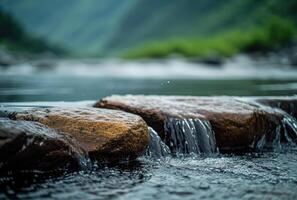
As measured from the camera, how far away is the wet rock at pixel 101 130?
285 inches

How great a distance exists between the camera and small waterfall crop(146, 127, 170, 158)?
8.16 meters

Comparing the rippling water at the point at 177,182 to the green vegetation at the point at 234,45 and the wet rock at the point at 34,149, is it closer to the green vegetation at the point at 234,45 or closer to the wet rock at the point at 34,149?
the wet rock at the point at 34,149

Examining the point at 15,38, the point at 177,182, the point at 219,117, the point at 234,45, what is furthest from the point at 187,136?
the point at 15,38

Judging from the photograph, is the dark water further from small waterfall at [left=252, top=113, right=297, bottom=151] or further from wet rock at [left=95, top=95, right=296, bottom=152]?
wet rock at [left=95, top=95, right=296, bottom=152]

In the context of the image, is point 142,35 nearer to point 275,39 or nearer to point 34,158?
point 275,39

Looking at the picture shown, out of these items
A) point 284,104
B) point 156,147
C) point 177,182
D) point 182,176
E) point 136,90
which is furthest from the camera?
point 136,90

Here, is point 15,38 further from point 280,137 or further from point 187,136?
point 187,136

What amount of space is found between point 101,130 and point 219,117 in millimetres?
2801

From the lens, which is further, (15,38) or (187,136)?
(15,38)

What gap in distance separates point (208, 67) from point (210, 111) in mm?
37844

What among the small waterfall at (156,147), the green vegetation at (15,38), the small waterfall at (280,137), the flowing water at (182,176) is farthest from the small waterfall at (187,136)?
the green vegetation at (15,38)

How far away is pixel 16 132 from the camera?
6.13 m

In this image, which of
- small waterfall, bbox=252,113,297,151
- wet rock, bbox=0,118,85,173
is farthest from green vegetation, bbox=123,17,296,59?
wet rock, bbox=0,118,85,173

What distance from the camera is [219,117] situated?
9.01 meters
